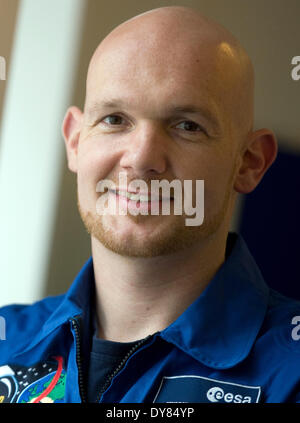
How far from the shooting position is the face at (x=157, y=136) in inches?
32.6

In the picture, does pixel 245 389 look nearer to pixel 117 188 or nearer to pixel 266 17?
pixel 117 188

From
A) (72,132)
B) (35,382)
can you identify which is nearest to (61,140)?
(72,132)

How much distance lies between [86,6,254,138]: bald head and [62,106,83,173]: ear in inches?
4.8

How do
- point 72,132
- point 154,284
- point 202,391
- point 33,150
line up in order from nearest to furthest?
point 202,391
point 154,284
point 72,132
point 33,150

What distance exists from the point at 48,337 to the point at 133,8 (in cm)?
63

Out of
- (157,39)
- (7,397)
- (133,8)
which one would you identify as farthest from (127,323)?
(133,8)

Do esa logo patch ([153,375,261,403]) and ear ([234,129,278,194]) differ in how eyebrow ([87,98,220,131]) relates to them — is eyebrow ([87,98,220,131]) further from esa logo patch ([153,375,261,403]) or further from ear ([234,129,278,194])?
esa logo patch ([153,375,261,403])

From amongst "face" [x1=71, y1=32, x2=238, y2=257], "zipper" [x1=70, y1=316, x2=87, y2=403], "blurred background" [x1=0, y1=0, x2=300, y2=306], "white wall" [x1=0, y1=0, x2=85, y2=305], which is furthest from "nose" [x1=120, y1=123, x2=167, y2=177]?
"white wall" [x1=0, y1=0, x2=85, y2=305]

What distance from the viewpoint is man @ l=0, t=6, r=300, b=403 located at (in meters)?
0.83

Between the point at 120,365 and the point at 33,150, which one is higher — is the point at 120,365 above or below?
below

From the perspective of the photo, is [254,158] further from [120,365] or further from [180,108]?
[120,365]

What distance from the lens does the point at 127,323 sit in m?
0.94

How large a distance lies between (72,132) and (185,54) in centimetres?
30

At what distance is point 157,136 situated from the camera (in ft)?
2.71
